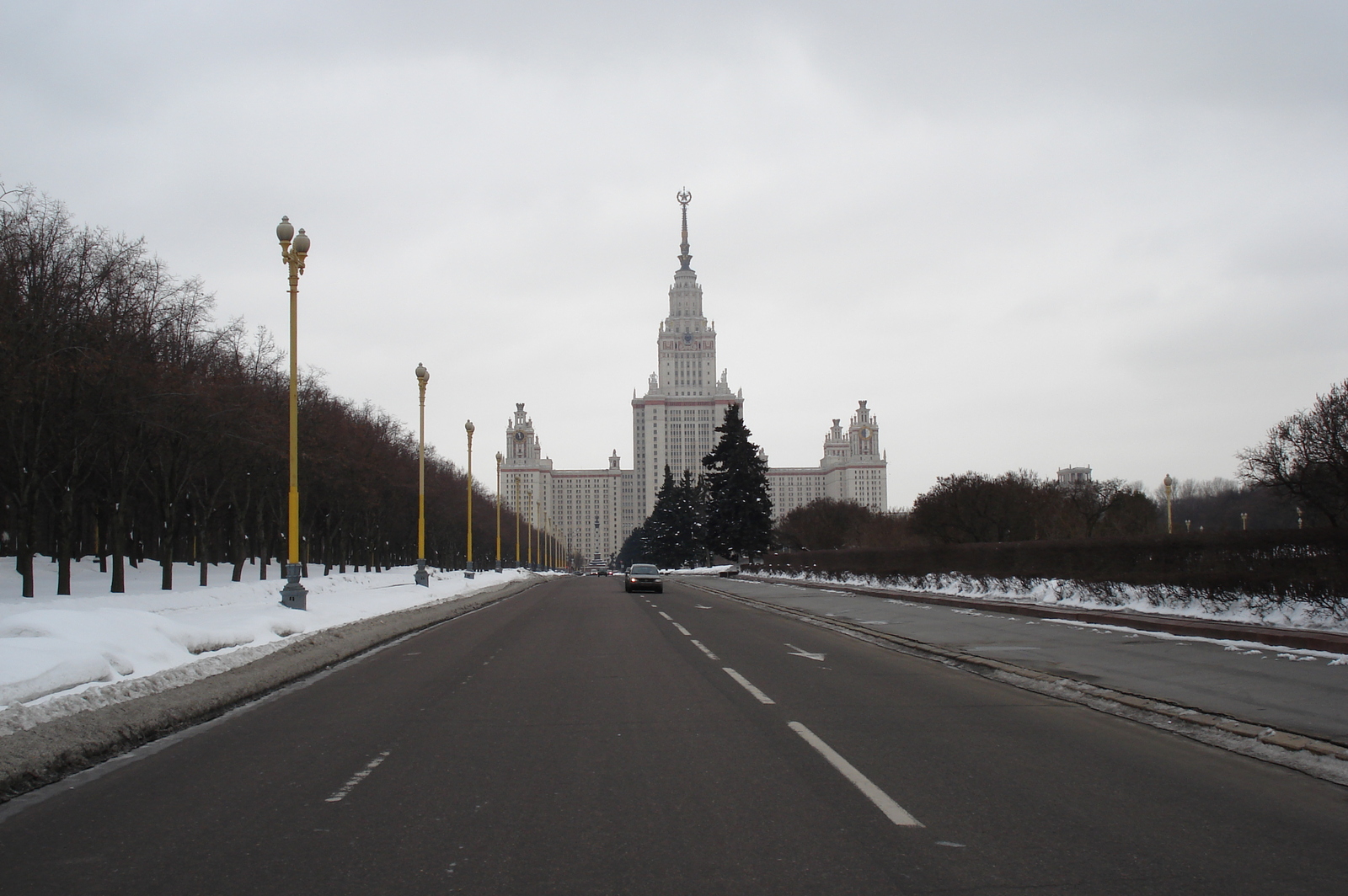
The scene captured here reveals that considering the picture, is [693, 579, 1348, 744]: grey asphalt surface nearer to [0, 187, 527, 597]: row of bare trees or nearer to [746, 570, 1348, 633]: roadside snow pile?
[746, 570, 1348, 633]: roadside snow pile

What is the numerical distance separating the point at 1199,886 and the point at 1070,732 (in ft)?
13.7

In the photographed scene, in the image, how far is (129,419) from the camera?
28484 millimetres

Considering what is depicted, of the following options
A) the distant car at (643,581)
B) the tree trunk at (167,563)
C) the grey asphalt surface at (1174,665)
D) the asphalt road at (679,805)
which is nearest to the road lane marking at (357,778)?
the asphalt road at (679,805)

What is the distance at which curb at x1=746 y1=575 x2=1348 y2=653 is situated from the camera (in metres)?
13.5

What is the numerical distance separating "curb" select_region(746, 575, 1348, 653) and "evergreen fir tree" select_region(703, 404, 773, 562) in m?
52.1

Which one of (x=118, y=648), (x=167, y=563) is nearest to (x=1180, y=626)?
(x=118, y=648)

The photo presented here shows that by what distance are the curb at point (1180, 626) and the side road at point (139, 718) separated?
14.2m

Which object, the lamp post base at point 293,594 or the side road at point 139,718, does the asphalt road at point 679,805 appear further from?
the lamp post base at point 293,594

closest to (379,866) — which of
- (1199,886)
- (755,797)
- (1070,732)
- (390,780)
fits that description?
(390,780)

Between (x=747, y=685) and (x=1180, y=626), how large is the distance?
904 centimetres

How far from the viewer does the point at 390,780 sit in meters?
6.91

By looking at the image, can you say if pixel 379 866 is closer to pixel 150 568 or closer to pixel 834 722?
pixel 834 722

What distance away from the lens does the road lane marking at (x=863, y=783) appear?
5836 mm

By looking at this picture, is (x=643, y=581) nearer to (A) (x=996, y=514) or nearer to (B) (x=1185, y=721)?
(A) (x=996, y=514)
